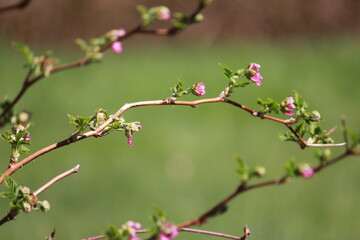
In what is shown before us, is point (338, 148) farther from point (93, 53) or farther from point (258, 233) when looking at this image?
point (93, 53)

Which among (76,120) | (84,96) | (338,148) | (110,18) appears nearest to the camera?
(76,120)

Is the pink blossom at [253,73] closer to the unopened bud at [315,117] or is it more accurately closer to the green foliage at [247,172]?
the unopened bud at [315,117]

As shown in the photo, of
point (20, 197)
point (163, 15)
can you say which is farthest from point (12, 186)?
point (163, 15)

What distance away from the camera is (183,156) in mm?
2521

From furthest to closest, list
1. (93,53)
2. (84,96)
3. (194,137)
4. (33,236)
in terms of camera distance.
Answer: (84,96) < (194,137) < (33,236) < (93,53)

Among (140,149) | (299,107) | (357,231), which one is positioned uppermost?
(299,107)

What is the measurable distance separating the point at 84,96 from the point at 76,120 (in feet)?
8.69

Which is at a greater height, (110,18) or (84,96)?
(110,18)

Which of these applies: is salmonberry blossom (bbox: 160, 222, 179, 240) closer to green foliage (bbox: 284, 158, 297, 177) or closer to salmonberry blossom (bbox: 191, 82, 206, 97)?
green foliage (bbox: 284, 158, 297, 177)

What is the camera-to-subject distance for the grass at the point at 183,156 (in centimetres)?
189

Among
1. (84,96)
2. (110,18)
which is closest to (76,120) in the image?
(84,96)

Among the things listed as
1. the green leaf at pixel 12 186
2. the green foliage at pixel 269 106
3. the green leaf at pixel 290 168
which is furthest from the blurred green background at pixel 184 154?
the green leaf at pixel 290 168

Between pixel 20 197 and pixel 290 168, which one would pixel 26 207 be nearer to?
pixel 20 197

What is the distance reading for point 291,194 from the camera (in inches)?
82.1
